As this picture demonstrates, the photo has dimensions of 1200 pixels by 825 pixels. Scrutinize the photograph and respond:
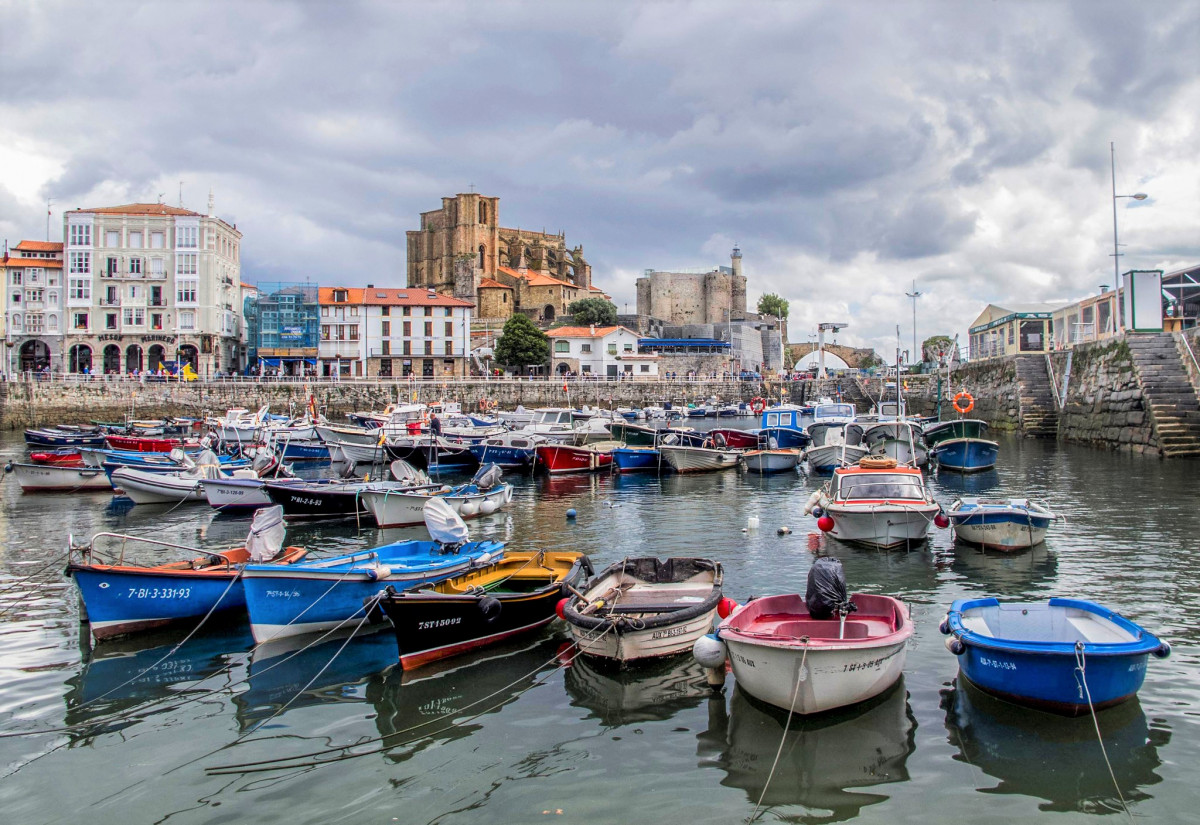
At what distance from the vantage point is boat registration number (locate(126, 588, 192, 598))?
11953mm

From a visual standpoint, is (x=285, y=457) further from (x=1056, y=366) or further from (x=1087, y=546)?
(x=1056, y=366)

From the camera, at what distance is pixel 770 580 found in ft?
50.2

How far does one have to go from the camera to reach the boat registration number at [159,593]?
471 inches

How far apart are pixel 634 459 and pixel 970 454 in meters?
13.2

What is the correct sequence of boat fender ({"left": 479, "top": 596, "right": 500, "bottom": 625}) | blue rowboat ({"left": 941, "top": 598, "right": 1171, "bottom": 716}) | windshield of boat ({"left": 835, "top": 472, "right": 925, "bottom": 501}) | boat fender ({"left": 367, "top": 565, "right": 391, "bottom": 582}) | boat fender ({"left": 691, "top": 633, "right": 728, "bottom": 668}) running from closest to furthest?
blue rowboat ({"left": 941, "top": 598, "right": 1171, "bottom": 716}) → boat fender ({"left": 691, "top": 633, "right": 728, "bottom": 668}) → boat fender ({"left": 479, "top": 596, "right": 500, "bottom": 625}) → boat fender ({"left": 367, "top": 565, "right": 391, "bottom": 582}) → windshield of boat ({"left": 835, "top": 472, "right": 925, "bottom": 501})

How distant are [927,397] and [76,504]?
5993cm

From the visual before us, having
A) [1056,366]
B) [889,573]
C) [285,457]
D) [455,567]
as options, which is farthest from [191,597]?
[1056,366]

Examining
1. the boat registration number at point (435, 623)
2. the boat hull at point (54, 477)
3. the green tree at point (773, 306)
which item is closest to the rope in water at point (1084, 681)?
the boat registration number at point (435, 623)

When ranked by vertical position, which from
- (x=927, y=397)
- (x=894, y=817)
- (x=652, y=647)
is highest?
(x=927, y=397)

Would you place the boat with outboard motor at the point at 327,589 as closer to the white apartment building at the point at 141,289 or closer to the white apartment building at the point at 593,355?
the white apartment building at the point at 141,289

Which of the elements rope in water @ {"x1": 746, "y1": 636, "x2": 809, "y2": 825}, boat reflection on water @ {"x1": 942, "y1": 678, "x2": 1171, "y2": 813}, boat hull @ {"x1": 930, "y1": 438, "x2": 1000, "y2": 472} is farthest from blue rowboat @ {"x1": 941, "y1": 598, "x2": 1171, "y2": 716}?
boat hull @ {"x1": 930, "y1": 438, "x2": 1000, "y2": 472}

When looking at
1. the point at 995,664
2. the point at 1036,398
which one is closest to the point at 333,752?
the point at 995,664

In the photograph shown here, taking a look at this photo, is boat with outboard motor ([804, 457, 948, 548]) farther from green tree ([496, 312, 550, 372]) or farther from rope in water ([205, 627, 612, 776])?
green tree ([496, 312, 550, 372])

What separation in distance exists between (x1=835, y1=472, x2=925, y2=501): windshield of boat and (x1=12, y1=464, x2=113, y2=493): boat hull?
80.6ft
